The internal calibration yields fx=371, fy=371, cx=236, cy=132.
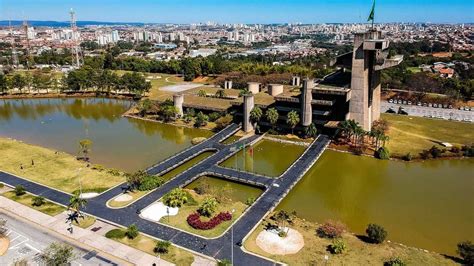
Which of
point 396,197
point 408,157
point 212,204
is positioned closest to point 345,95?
point 408,157

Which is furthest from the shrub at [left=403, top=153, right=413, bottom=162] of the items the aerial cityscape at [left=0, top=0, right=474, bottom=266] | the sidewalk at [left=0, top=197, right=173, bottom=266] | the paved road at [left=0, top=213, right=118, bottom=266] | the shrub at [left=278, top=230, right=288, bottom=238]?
the paved road at [left=0, top=213, right=118, bottom=266]

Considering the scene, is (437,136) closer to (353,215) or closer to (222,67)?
(353,215)

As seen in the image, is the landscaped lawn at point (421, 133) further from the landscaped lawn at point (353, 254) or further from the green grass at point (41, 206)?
the green grass at point (41, 206)

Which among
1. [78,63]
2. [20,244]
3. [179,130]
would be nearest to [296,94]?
[179,130]

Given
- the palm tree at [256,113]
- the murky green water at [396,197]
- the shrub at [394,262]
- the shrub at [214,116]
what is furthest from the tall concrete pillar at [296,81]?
the shrub at [394,262]

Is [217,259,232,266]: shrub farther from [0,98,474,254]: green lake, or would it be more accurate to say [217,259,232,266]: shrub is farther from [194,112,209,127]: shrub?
[194,112,209,127]: shrub

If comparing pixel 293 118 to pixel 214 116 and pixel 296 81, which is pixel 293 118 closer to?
pixel 214 116
